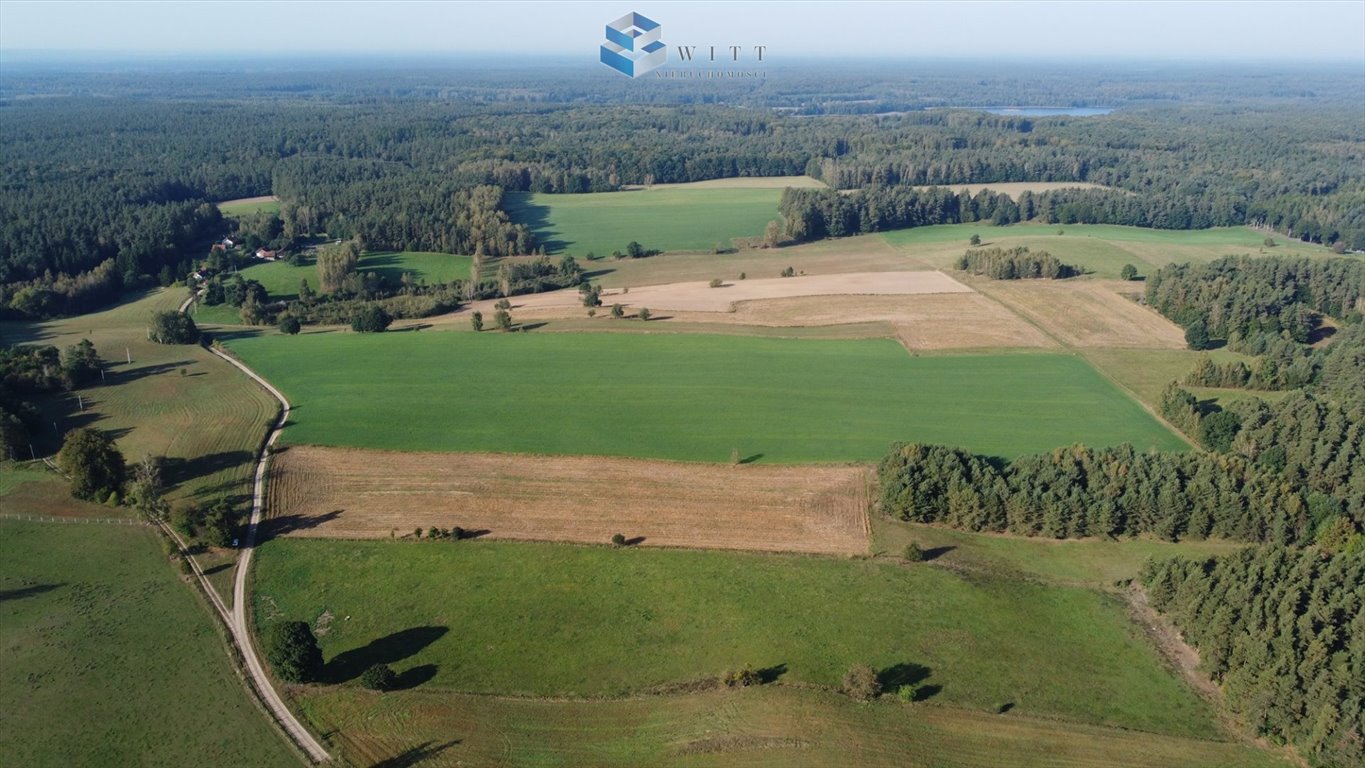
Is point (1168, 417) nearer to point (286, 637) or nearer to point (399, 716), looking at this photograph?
point (399, 716)

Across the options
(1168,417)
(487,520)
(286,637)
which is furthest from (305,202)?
(1168,417)

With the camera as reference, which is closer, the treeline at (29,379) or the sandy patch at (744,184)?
the treeline at (29,379)

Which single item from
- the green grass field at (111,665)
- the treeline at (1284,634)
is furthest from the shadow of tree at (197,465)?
the treeline at (1284,634)

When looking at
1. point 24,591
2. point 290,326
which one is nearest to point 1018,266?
point 290,326

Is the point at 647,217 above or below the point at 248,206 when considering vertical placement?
below

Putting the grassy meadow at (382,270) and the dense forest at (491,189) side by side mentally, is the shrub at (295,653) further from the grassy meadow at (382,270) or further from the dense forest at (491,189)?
the dense forest at (491,189)

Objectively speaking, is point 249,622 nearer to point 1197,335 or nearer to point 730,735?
point 730,735

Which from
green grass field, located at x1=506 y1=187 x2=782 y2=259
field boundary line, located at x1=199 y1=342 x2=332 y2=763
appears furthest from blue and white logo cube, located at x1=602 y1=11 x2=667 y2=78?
field boundary line, located at x1=199 y1=342 x2=332 y2=763
